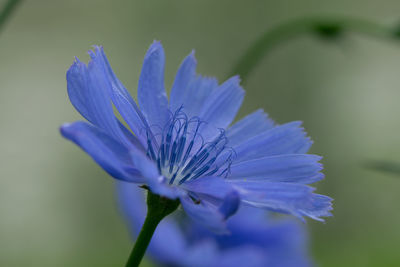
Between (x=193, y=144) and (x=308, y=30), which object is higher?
(x=308, y=30)

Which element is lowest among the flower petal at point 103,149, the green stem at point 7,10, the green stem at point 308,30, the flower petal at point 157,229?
the flower petal at point 103,149

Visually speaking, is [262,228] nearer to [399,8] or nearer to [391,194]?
[391,194]

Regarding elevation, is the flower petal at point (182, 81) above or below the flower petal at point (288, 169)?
above

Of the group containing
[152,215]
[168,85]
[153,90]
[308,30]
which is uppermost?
[168,85]

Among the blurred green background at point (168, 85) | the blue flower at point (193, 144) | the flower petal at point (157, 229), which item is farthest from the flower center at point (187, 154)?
the blurred green background at point (168, 85)

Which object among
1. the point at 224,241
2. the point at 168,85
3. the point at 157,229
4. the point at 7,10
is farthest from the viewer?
the point at 168,85

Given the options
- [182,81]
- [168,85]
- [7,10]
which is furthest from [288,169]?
[168,85]

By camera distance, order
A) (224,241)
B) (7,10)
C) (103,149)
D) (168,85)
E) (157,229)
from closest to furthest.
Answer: (103,149), (7,10), (157,229), (224,241), (168,85)

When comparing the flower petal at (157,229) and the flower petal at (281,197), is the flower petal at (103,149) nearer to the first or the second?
the flower petal at (281,197)

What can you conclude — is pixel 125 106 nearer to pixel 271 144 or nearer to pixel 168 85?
pixel 271 144
